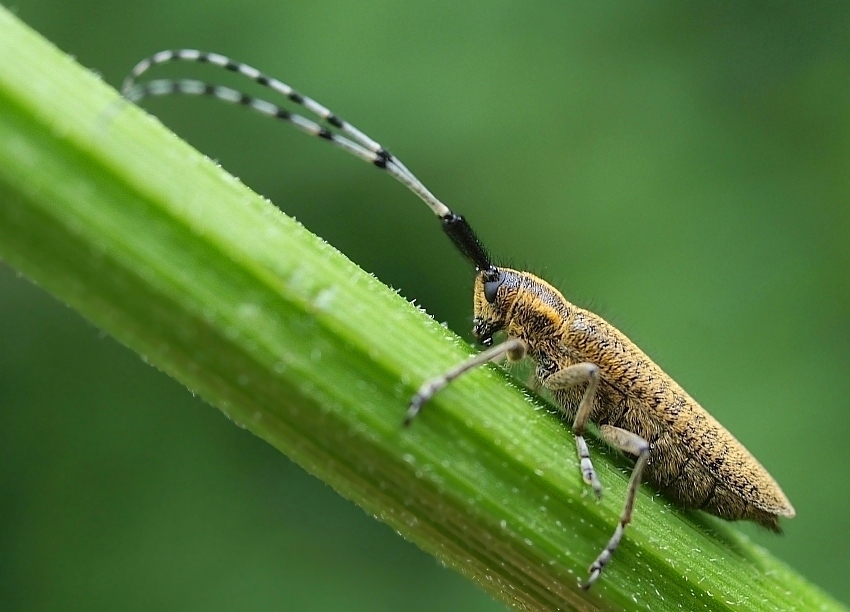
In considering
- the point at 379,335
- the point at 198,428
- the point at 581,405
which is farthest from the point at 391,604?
the point at 379,335

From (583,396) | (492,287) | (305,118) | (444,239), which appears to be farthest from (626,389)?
(444,239)

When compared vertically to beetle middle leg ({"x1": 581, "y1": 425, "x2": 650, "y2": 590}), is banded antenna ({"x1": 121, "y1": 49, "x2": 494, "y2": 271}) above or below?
above

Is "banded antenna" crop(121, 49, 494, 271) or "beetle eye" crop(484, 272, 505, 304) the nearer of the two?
"banded antenna" crop(121, 49, 494, 271)

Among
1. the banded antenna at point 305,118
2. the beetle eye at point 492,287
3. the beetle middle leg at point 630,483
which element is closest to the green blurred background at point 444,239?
the beetle eye at point 492,287

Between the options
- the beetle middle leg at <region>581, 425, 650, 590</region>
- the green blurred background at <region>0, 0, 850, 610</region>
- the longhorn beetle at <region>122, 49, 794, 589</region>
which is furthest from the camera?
the green blurred background at <region>0, 0, 850, 610</region>

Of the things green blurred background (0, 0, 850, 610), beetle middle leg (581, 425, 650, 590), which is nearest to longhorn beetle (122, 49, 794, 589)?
beetle middle leg (581, 425, 650, 590)

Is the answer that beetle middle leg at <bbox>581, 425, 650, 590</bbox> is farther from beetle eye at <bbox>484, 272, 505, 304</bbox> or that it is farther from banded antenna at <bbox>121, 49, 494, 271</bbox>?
banded antenna at <bbox>121, 49, 494, 271</bbox>

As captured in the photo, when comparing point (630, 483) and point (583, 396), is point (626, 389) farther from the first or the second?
point (630, 483)
